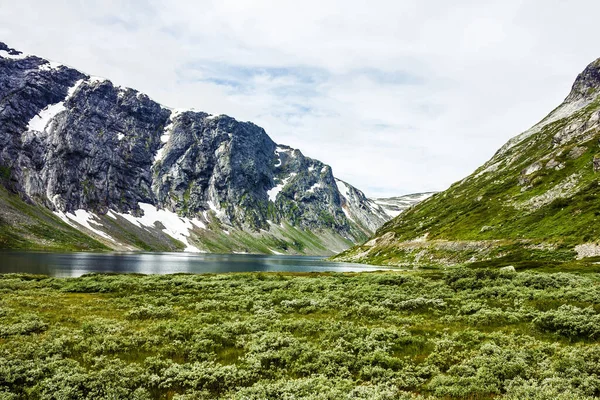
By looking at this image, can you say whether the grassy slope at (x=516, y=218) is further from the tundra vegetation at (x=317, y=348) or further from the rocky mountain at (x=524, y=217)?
the tundra vegetation at (x=317, y=348)

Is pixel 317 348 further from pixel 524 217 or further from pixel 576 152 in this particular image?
pixel 576 152

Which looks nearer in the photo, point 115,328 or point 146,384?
point 146,384

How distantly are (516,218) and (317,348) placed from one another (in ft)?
419

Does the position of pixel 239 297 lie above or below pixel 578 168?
below

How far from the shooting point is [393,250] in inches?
6624

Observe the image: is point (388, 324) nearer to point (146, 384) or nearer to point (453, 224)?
point (146, 384)

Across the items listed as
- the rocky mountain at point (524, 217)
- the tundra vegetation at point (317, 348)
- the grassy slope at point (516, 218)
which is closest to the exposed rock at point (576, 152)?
the rocky mountain at point (524, 217)

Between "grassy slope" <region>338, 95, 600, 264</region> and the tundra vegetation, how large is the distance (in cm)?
7187

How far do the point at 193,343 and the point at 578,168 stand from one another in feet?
517

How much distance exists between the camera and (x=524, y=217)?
124m

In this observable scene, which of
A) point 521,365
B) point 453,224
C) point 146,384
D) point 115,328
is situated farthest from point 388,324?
point 453,224

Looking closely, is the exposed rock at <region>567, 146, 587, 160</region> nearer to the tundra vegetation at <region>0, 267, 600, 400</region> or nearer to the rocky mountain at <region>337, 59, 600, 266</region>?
the rocky mountain at <region>337, 59, 600, 266</region>

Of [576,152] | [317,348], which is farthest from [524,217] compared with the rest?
[317,348]

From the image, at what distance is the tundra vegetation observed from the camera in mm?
14805
